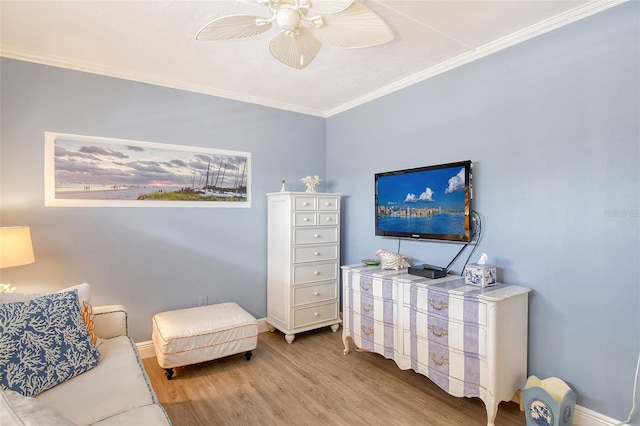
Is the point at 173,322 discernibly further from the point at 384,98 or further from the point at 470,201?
the point at 384,98

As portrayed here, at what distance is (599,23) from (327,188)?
282 cm

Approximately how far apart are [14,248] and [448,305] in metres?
2.85

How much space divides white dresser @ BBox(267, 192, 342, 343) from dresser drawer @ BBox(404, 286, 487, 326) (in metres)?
1.22

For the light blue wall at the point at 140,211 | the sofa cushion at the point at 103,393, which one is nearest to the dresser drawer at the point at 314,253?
the light blue wall at the point at 140,211

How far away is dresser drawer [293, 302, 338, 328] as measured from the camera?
10.8 feet

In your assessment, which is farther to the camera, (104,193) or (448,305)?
(104,193)

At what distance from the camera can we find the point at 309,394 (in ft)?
7.74

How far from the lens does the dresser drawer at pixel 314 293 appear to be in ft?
10.8

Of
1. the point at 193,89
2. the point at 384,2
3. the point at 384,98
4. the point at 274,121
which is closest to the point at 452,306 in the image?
the point at 384,2

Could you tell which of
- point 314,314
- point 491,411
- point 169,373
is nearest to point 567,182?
point 491,411

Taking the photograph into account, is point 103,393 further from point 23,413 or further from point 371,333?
point 371,333

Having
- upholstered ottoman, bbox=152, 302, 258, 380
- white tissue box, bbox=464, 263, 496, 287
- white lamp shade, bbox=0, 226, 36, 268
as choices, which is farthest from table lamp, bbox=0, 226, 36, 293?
white tissue box, bbox=464, 263, 496, 287

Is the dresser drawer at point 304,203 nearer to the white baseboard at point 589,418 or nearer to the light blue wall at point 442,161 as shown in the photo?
the light blue wall at point 442,161

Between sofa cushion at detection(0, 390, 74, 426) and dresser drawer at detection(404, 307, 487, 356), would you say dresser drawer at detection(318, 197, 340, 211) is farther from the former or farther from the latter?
sofa cushion at detection(0, 390, 74, 426)
